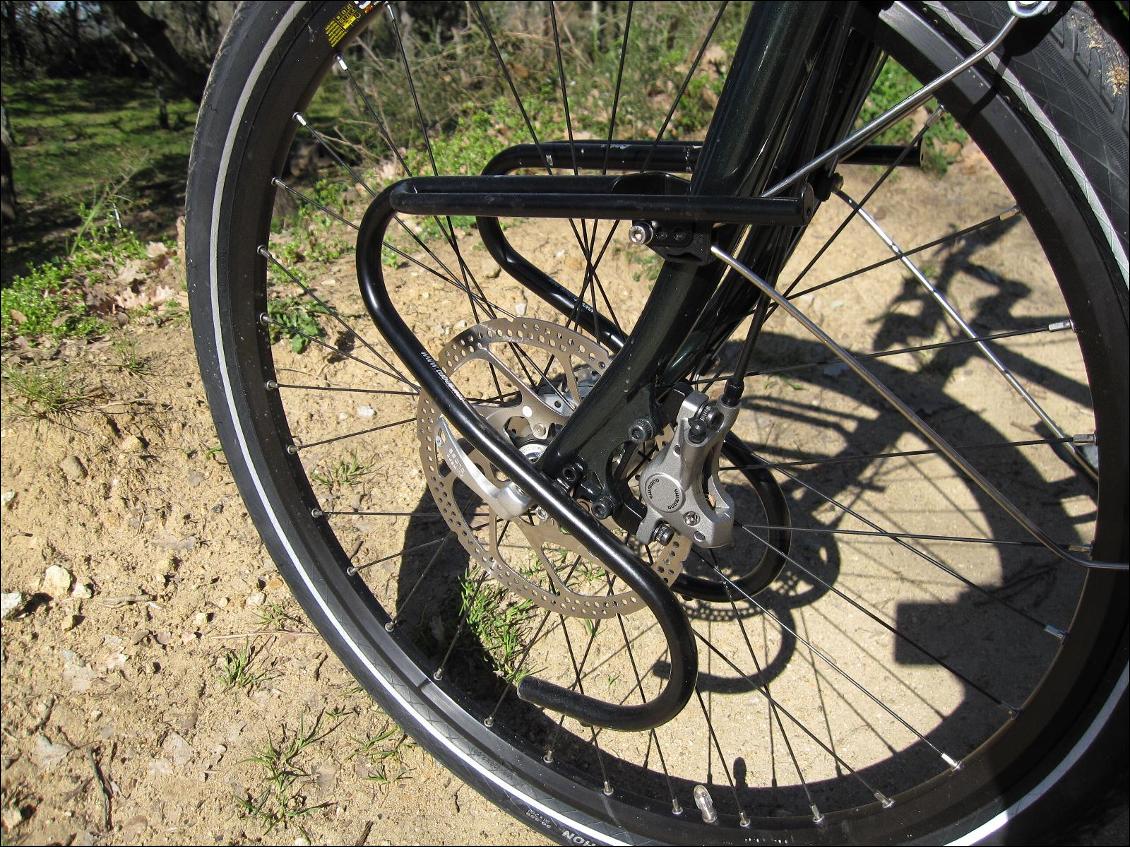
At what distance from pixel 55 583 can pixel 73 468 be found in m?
0.32

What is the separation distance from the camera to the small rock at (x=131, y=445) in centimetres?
258

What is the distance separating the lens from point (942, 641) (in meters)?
2.49

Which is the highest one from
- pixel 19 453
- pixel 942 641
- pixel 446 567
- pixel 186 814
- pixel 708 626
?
pixel 942 641

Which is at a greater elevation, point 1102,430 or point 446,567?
point 1102,430

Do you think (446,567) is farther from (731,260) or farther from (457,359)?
(731,260)

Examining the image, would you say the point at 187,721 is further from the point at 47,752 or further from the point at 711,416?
the point at 711,416

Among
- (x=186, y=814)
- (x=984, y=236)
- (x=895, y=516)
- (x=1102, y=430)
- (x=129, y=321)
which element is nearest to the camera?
(x=1102, y=430)

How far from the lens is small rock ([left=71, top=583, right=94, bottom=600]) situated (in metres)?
2.39

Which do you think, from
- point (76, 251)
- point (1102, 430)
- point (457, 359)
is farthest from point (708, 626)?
point (76, 251)

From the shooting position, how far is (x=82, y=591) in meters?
2.39

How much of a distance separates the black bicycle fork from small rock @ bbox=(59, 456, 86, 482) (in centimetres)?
130

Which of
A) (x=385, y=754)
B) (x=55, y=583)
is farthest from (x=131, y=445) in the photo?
(x=385, y=754)

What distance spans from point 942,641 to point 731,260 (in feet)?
5.20

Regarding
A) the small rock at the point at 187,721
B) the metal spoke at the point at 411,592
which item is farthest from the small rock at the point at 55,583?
the metal spoke at the point at 411,592
